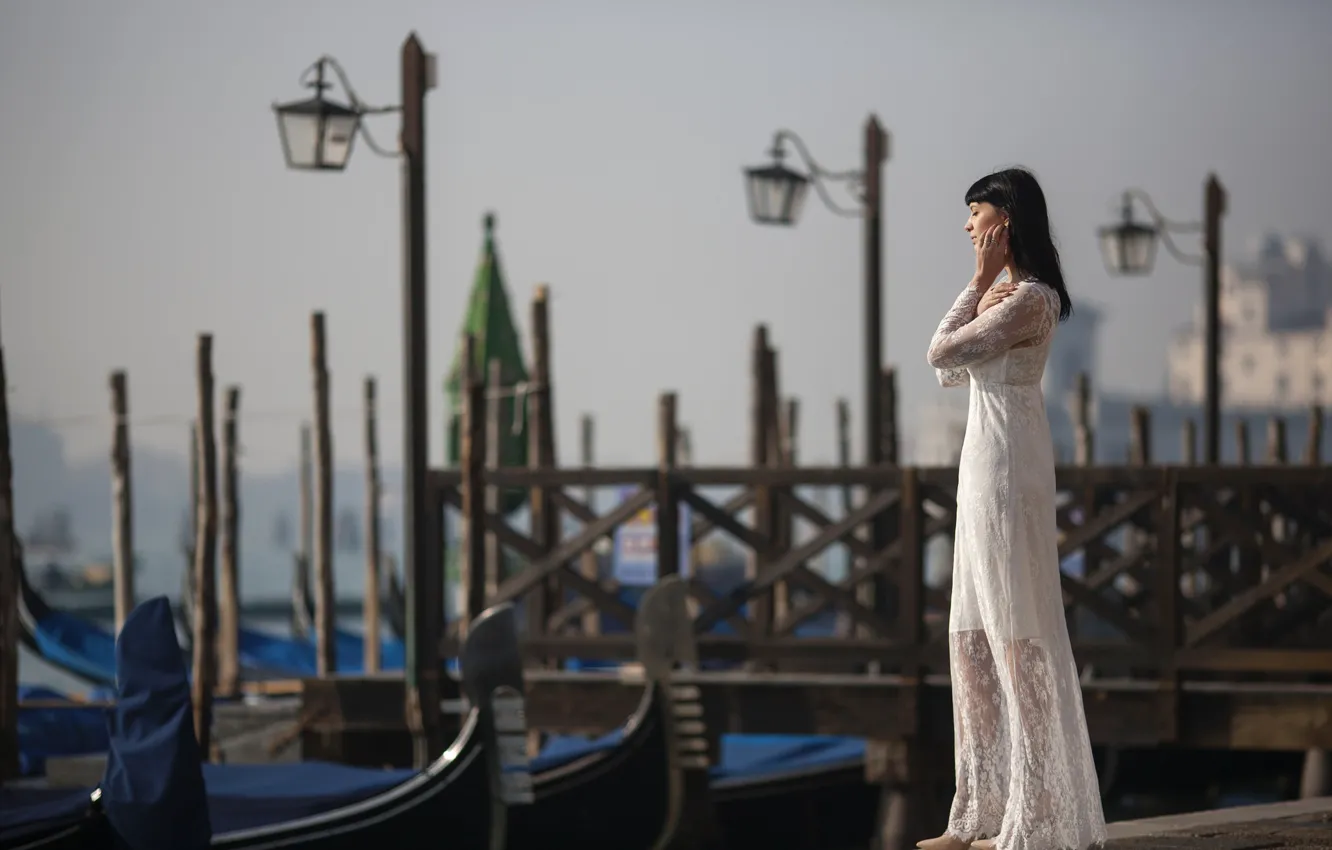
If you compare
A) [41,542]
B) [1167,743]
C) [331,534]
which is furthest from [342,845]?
[41,542]

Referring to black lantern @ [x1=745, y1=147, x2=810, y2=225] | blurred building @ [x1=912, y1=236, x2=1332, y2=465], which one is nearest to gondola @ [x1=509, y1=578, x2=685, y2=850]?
black lantern @ [x1=745, y1=147, x2=810, y2=225]

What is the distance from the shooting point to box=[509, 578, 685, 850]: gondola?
9.58 metres

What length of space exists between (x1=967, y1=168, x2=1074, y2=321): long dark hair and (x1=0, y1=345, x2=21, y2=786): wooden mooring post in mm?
6706

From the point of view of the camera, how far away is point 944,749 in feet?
32.0

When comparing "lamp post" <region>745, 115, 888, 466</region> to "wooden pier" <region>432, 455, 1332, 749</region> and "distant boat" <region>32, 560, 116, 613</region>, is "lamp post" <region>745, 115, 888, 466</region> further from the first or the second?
"distant boat" <region>32, 560, 116, 613</region>

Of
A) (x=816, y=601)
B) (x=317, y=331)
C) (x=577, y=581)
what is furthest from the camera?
(x=317, y=331)

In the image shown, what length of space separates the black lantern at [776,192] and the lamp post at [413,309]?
99.1 inches

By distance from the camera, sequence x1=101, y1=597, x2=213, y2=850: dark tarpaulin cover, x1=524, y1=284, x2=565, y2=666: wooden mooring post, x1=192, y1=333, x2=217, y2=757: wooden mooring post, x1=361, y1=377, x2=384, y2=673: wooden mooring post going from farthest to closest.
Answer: x1=361, y1=377, x2=384, y2=673: wooden mooring post, x1=524, y1=284, x2=565, y2=666: wooden mooring post, x1=192, y1=333, x2=217, y2=757: wooden mooring post, x1=101, y1=597, x2=213, y2=850: dark tarpaulin cover

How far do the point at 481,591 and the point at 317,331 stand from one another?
227 inches

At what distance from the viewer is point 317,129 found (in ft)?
31.1

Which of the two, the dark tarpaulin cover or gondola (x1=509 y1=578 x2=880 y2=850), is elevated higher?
the dark tarpaulin cover

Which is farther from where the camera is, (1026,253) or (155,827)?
(155,827)

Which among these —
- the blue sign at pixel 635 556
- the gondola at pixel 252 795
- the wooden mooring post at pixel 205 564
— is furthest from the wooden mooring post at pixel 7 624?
the blue sign at pixel 635 556

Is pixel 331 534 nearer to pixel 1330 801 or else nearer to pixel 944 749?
pixel 944 749
